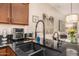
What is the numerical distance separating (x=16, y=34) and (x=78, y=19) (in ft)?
2.43

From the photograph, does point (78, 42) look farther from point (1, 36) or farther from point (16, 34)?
point (1, 36)

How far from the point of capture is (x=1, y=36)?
5.16 feet

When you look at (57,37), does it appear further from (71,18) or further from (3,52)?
(3,52)

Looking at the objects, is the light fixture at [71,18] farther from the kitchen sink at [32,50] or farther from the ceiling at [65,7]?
the kitchen sink at [32,50]

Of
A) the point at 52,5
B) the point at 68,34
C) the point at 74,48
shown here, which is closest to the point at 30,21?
the point at 52,5

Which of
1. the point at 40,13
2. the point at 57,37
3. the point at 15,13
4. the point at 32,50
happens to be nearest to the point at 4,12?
the point at 15,13

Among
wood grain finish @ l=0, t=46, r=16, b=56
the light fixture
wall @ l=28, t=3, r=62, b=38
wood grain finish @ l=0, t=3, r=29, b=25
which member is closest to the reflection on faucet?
wall @ l=28, t=3, r=62, b=38

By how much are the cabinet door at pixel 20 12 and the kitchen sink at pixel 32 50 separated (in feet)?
0.98

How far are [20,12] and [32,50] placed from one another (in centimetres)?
47

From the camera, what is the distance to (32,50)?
5.24ft

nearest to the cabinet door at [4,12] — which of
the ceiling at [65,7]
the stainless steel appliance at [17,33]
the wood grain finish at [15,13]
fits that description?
the wood grain finish at [15,13]

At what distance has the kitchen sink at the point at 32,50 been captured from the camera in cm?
159

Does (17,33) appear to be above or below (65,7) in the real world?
below

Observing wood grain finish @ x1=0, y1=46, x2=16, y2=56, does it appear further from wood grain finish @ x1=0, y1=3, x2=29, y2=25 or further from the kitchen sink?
wood grain finish @ x1=0, y1=3, x2=29, y2=25
